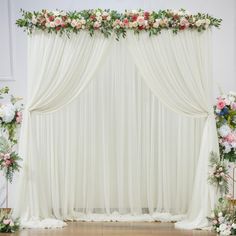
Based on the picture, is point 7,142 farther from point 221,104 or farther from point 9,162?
point 221,104

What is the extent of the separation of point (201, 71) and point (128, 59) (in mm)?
831

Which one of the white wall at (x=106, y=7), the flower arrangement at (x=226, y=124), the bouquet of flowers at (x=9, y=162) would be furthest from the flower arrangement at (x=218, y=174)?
the bouquet of flowers at (x=9, y=162)

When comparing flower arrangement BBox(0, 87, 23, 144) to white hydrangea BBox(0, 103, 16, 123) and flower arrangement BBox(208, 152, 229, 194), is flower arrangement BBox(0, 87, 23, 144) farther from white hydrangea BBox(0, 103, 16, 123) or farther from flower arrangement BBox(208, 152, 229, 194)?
flower arrangement BBox(208, 152, 229, 194)

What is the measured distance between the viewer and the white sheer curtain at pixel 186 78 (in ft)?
16.0

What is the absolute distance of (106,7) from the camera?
19.0 feet

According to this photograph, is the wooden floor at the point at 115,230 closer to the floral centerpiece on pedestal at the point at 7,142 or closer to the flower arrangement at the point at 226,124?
the floral centerpiece on pedestal at the point at 7,142

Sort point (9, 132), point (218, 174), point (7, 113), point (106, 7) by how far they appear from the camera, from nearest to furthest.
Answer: point (218, 174)
point (7, 113)
point (9, 132)
point (106, 7)

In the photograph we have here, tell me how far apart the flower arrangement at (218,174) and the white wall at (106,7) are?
1314 mm

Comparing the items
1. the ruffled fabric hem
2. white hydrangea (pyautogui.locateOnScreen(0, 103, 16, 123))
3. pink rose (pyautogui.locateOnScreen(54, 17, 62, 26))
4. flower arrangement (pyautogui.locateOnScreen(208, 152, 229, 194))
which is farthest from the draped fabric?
pink rose (pyautogui.locateOnScreen(54, 17, 62, 26))

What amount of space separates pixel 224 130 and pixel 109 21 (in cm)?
165

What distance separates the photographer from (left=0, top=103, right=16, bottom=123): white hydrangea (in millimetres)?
5184

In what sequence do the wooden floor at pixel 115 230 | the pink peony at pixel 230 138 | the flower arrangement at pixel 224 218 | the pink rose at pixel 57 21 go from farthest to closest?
the pink peony at pixel 230 138, the pink rose at pixel 57 21, the wooden floor at pixel 115 230, the flower arrangement at pixel 224 218

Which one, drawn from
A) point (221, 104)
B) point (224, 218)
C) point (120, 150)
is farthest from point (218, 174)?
point (120, 150)

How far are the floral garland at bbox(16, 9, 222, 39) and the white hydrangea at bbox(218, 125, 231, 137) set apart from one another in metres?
1.07
